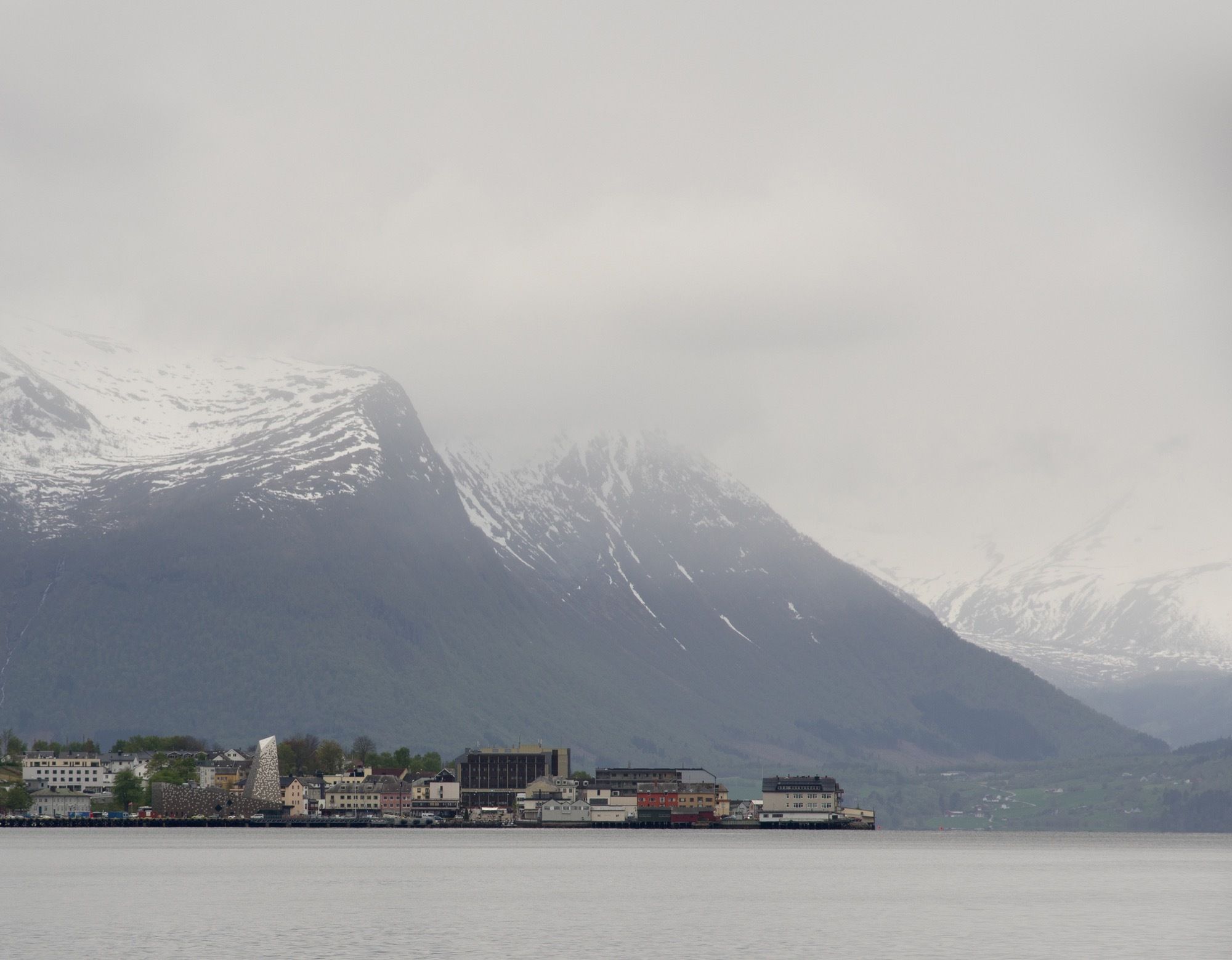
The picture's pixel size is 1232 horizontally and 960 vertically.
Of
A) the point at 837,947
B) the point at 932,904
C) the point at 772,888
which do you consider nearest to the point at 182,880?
the point at 772,888

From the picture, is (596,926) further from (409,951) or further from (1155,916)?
(1155,916)

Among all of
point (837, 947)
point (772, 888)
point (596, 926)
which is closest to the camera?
point (837, 947)

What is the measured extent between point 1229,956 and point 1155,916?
30896mm

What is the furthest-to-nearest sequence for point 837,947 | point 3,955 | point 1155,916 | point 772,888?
point 772,888, point 1155,916, point 837,947, point 3,955

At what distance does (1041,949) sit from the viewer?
133m

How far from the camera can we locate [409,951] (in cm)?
12750

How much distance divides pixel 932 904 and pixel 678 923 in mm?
29573

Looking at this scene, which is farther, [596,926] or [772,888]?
[772,888]

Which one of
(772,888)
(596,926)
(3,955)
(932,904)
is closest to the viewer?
(3,955)

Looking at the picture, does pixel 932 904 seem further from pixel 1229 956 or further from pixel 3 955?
pixel 3 955

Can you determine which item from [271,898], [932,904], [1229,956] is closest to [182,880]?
[271,898]

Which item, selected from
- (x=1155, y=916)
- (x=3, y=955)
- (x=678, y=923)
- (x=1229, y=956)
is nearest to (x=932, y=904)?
(x=1155, y=916)

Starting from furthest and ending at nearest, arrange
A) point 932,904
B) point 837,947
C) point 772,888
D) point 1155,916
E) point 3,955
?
1. point 772,888
2. point 932,904
3. point 1155,916
4. point 837,947
5. point 3,955

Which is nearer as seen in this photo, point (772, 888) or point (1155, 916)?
point (1155, 916)
